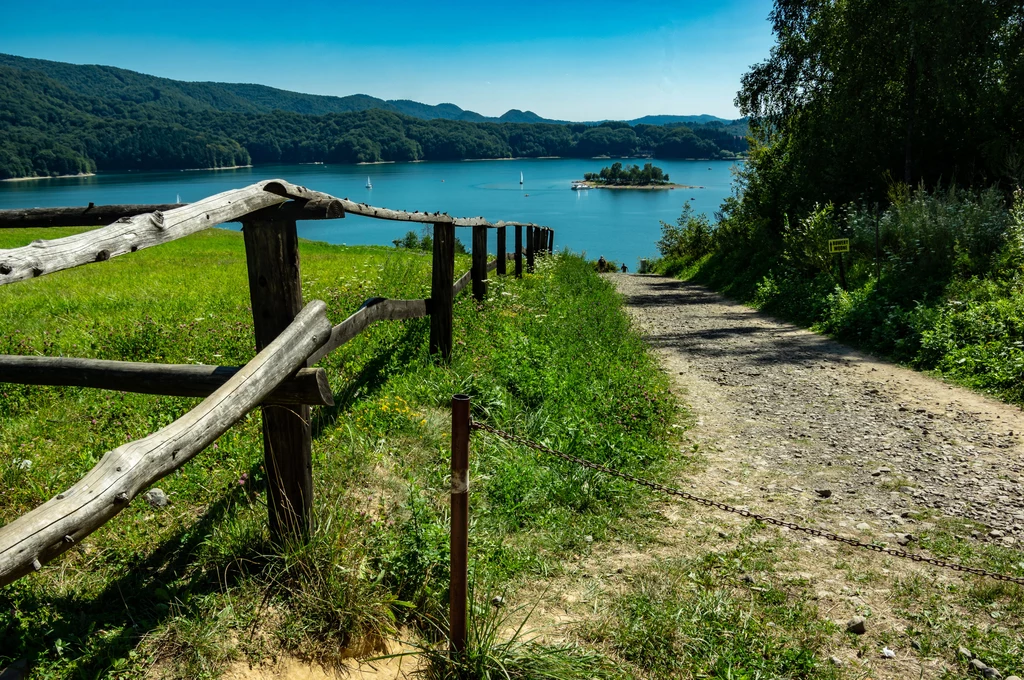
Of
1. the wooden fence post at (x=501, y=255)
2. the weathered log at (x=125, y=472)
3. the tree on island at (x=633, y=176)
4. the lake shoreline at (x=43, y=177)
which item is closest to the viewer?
the weathered log at (x=125, y=472)

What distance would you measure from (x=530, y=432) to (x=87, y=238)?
169 inches

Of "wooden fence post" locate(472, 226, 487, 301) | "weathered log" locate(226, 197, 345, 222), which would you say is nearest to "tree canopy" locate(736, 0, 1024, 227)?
"wooden fence post" locate(472, 226, 487, 301)

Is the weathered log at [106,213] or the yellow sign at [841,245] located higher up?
the weathered log at [106,213]

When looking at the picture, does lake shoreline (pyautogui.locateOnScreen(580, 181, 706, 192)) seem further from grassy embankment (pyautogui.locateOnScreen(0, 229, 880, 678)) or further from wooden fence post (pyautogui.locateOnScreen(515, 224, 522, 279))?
grassy embankment (pyautogui.locateOnScreen(0, 229, 880, 678))

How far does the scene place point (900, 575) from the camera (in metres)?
4.12

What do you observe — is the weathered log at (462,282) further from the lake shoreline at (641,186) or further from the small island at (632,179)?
the small island at (632,179)

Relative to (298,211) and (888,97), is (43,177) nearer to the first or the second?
(888,97)

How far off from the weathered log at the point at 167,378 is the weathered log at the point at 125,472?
0.66 ft

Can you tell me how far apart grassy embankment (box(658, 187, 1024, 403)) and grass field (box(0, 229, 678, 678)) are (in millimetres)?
4452

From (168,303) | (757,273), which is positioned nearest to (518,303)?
(168,303)

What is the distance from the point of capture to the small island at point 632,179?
177 meters

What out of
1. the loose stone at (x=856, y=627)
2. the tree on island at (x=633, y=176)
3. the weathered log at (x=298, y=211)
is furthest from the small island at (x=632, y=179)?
the loose stone at (x=856, y=627)

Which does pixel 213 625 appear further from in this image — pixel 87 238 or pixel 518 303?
pixel 518 303

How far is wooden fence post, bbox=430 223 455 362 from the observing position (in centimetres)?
726
